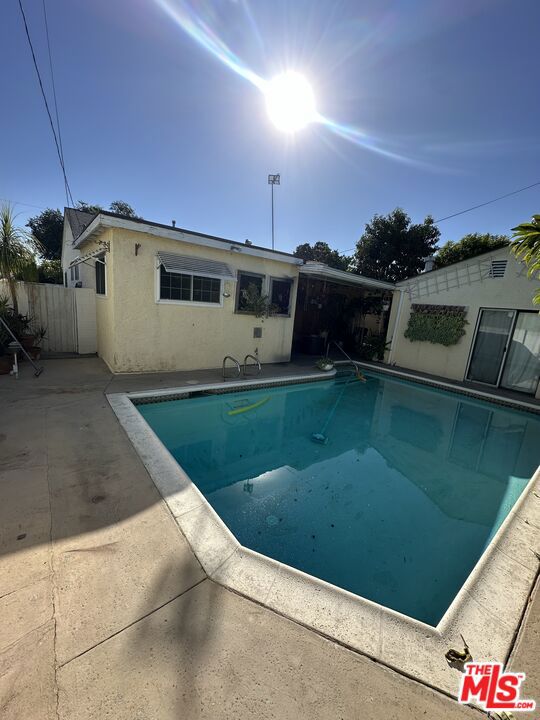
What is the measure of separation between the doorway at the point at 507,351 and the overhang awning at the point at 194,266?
9315 millimetres

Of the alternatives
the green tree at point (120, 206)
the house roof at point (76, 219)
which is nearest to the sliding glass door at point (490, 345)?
the house roof at point (76, 219)

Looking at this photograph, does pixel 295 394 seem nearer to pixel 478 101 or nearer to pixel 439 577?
pixel 439 577

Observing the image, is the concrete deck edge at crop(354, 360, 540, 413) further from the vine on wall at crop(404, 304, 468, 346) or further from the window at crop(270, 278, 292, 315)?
the window at crop(270, 278, 292, 315)

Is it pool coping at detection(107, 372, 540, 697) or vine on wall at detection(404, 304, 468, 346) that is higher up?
vine on wall at detection(404, 304, 468, 346)

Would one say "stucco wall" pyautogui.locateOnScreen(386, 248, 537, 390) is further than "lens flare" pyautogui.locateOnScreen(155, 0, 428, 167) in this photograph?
Yes

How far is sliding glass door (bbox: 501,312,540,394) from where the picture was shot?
9.30m

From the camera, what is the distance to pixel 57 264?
21.2 metres

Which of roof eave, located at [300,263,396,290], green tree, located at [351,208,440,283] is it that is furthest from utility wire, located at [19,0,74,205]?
green tree, located at [351,208,440,283]

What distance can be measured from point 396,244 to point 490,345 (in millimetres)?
13066

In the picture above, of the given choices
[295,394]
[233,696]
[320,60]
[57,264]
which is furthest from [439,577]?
[57,264]

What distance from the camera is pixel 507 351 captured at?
9.83 metres

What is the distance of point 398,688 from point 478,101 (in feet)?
39.1

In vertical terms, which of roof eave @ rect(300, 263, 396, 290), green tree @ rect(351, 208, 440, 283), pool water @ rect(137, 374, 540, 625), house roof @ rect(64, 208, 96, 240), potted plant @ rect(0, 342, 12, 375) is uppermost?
green tree @ rect(351, 208, 440, 283)

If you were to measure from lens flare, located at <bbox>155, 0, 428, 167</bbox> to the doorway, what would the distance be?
630 cm
